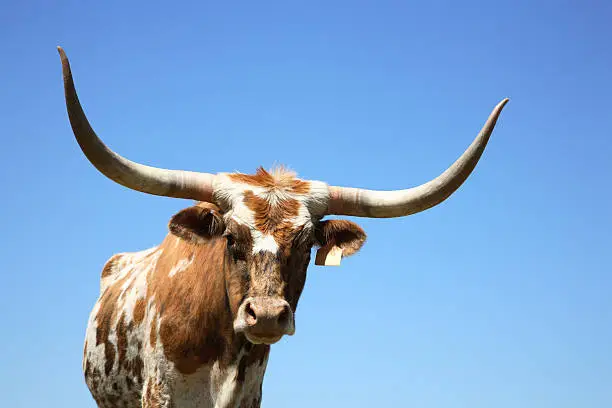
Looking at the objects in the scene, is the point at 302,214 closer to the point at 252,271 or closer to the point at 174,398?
the point at 252,271

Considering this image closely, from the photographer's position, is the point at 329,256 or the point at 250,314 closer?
the point at 250,314

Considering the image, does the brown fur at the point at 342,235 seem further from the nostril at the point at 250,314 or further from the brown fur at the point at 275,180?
the nostril at the point at 250,314

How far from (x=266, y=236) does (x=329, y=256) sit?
1071 mm

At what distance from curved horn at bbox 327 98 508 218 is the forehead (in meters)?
0.25

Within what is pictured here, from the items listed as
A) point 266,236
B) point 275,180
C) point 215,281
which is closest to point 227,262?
point 215,281

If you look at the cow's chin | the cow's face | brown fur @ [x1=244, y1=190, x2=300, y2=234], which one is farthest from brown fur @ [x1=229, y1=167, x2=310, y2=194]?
the cow's chin

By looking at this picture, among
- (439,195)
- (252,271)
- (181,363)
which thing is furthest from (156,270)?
(439,195)

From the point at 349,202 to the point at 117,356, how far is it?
283cm

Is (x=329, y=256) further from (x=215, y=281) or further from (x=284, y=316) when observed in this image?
(x=284, y=316)

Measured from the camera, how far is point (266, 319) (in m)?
6.78

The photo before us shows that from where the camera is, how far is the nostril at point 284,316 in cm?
684

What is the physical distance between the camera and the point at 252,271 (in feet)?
23.5

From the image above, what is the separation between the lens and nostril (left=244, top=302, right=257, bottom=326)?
270 inches

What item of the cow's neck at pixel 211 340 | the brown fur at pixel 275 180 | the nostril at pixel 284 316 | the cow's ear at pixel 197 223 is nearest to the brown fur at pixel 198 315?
the cow's neck at pixel 211 340
